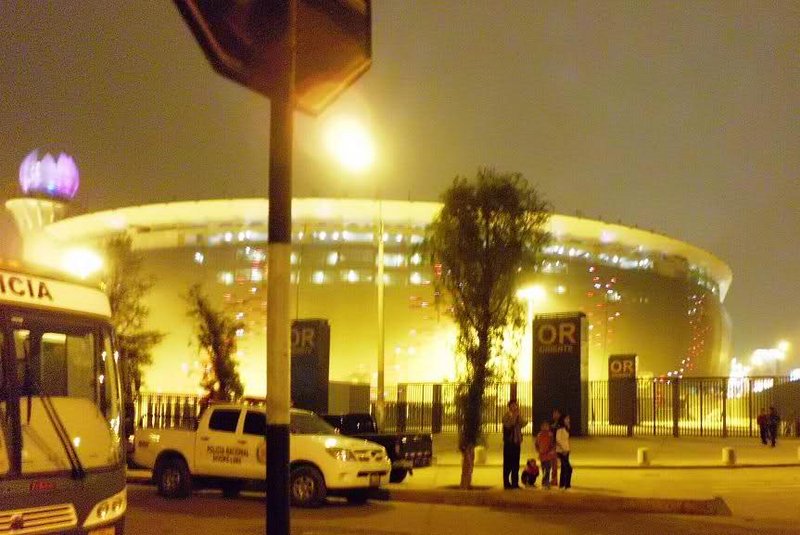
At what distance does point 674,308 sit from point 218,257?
40823 mm

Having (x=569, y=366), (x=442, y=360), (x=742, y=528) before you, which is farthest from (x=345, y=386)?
(x=742, y=528)

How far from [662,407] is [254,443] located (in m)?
28.1

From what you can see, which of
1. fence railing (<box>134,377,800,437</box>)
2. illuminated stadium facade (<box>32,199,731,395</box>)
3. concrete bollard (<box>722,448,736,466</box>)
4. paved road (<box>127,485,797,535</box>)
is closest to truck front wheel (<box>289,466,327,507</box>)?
paved road (<box>127,485,797,535</box>)

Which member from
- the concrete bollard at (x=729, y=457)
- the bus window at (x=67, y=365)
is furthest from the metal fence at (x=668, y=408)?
the bus window at (x=67, y=365)

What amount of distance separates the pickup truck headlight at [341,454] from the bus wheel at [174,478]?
316 centimetres

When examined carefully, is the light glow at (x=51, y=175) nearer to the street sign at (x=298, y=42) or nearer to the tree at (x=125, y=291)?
the tree at (x=125, y=291)

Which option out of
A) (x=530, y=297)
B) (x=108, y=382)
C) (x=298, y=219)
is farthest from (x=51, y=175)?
(x=108, y=382)

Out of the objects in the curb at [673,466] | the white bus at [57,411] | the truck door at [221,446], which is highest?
the white bus at [57,411]

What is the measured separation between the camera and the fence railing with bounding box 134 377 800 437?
119 feet

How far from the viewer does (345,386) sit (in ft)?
158

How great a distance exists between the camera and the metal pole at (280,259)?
5.34 metres

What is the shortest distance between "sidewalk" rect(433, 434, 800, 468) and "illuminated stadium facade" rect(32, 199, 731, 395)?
99.1 ft

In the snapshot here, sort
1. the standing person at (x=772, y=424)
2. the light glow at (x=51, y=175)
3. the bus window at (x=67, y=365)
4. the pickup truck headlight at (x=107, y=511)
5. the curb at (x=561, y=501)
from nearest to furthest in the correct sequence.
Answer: the pickup truck headlight at (x=107, y=511), the bus window at (x=67, y=365), the curb at (x=561, y=501), the standing person at (x=772, y=424), the light glow at (x=51, y=175)

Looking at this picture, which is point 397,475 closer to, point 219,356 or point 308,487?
point 308,487
